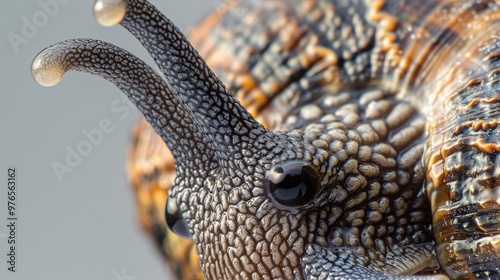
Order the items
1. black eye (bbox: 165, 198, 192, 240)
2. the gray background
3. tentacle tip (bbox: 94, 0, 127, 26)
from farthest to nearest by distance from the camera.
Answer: the gray background < black eye (bbox: 165, 198, 192, 240) < tentacle tip (bbox: 94, 0, 127, 26)

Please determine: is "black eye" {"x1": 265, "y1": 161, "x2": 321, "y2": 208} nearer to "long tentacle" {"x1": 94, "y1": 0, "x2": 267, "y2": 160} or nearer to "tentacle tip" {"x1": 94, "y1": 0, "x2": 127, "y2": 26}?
"long tentacle" {"x1": 94, "y1": 0, "x2": 267, "y2": 160}

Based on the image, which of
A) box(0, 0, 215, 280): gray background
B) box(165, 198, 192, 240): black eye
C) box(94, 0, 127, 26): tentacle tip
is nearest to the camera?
box(94, 0, 127, 26): tentacle tip

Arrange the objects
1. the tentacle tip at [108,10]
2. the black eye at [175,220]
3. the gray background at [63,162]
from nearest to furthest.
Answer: the tentacle tip at [108,10]
the black eye at [175,220]
the gray background at [63,162]

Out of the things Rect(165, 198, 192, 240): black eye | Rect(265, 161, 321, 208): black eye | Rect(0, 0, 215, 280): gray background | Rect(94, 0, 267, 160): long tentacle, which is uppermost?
Rect(0, 0, 215, 280): gray background

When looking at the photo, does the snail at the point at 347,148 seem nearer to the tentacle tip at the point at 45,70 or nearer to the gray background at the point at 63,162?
the tentacle tip at the point at 45,70

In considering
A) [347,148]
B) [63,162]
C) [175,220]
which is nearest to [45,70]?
[175,220]

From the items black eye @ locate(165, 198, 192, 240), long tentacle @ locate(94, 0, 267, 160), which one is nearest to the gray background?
black eye @ locate(165, 198, 192, 240)

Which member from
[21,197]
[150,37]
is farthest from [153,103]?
[21,197]

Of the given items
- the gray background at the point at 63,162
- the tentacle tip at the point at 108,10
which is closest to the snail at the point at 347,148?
the tentacle tip at the point at 108,10
